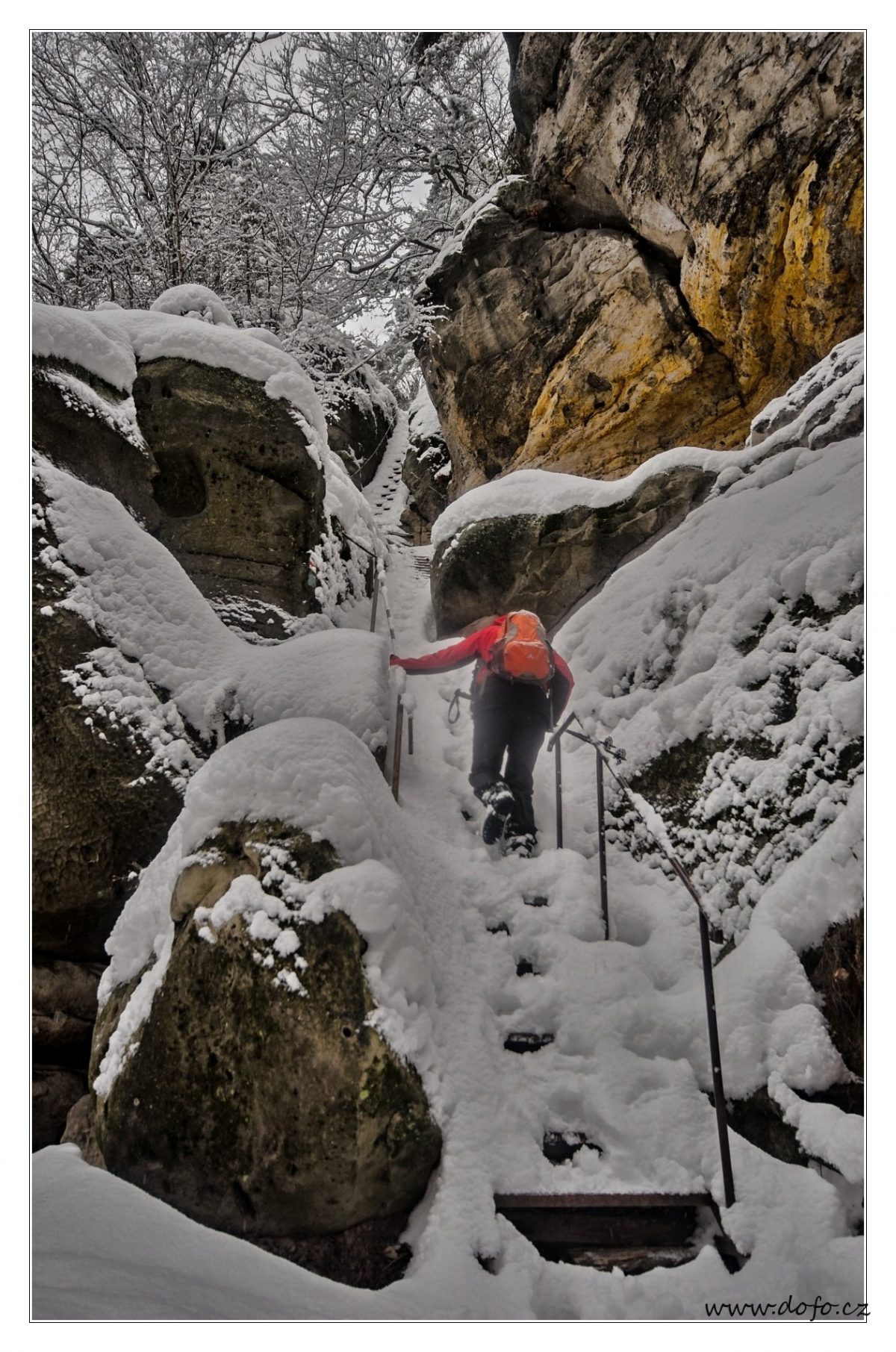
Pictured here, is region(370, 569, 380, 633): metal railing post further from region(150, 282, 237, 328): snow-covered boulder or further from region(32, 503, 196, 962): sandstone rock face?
region(32, 503, 196, 962): sandstone rock face

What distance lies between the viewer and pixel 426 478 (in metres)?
14.4

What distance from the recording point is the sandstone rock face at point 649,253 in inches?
279

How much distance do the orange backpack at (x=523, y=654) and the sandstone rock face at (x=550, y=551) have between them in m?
2.90

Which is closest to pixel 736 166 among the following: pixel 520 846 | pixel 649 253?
pixel 649 253

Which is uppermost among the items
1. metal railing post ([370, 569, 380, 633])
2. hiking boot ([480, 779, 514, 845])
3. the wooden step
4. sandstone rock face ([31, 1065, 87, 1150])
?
metal railing post ([370, 569, 380, 633])

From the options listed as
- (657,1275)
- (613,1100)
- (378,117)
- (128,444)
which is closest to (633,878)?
(613,1100)

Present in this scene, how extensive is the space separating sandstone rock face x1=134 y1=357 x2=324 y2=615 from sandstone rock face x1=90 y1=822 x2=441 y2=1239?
15.1ft

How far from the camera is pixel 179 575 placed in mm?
5020

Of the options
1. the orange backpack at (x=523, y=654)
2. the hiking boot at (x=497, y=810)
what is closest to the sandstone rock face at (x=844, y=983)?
the hiking boot at (x=497, y=810)

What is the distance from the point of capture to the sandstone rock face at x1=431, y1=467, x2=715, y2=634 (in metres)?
7.63

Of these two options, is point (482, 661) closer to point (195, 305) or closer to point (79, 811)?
point (79, 811)

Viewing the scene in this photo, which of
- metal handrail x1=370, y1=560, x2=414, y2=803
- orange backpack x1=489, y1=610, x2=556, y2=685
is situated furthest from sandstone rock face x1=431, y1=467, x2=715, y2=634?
orange backpack x1=489, y1=610, x2=556, y2=685

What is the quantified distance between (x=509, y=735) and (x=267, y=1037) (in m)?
2.67
